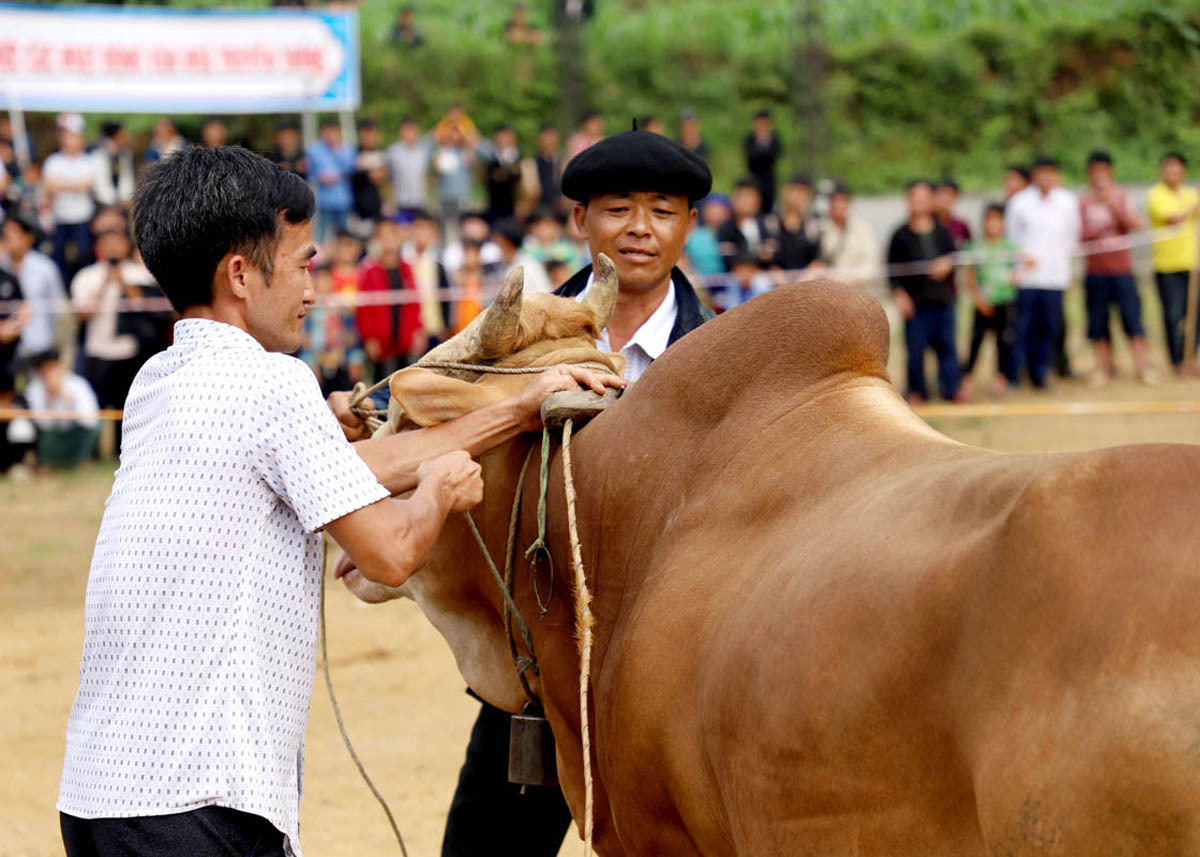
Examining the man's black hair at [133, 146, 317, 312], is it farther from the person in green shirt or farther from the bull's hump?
the person in green shirt

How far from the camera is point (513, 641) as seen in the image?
344 centimetres

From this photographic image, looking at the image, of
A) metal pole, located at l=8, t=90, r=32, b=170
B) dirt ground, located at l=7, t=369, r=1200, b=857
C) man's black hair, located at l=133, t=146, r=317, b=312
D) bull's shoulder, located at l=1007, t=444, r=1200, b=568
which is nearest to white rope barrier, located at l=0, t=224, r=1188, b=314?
dirt ground, located at l=7, t=369, r=1200, b=857

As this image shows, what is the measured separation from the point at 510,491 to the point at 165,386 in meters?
0.97

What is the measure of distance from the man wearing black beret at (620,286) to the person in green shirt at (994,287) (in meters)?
10.3

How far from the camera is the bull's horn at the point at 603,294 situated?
3559 mm

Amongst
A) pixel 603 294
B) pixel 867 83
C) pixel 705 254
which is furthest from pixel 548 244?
pixel 867 83

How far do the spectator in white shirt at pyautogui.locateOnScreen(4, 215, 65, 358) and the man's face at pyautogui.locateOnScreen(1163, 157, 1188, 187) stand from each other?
9.58 meters

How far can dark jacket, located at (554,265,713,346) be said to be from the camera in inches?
157

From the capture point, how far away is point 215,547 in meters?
2.62

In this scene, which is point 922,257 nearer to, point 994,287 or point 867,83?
point 994,287

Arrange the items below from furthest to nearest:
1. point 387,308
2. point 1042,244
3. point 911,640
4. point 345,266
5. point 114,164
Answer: point 114,164 < point 1042,244 < point 345,266 < point 387,308 < point 911,640

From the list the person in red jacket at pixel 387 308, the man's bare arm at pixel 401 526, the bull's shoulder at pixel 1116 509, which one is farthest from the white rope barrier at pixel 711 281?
the bull's shoulder at pixel 1116 509

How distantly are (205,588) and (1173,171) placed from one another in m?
13.0

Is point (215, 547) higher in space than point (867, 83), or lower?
lower
